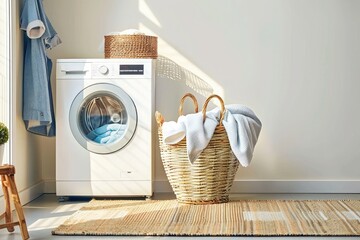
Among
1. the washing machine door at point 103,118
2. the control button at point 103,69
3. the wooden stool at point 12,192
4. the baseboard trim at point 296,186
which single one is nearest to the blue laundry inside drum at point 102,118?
the washing machine door at point 103,118

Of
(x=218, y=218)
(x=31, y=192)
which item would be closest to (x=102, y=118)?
(x=31, y=192)

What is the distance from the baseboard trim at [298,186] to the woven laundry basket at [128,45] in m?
1.10

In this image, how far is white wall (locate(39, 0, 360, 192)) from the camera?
4.73m

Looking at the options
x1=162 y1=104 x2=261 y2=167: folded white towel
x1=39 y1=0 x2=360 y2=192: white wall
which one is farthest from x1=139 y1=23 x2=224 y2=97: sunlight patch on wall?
x1=162 y1=104 x2=261 y2=167: folded white towel

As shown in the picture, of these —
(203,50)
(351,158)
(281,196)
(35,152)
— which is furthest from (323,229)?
(35,152)

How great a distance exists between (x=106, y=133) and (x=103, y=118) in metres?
0.10

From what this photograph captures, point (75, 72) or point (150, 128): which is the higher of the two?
point (75, 72)

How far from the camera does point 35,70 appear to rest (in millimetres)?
4285

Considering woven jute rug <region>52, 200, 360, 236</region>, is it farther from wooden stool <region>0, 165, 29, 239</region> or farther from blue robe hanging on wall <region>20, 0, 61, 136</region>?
blue robe hanging on wall <region>20, 0, 61, 136</region>

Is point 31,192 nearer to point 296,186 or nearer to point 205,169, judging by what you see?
point 205,169

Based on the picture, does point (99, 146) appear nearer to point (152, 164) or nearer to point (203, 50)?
point (152, 164)

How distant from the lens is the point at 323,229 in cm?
333

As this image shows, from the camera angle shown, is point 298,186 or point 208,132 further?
point 298,186

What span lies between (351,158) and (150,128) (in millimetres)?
1405
